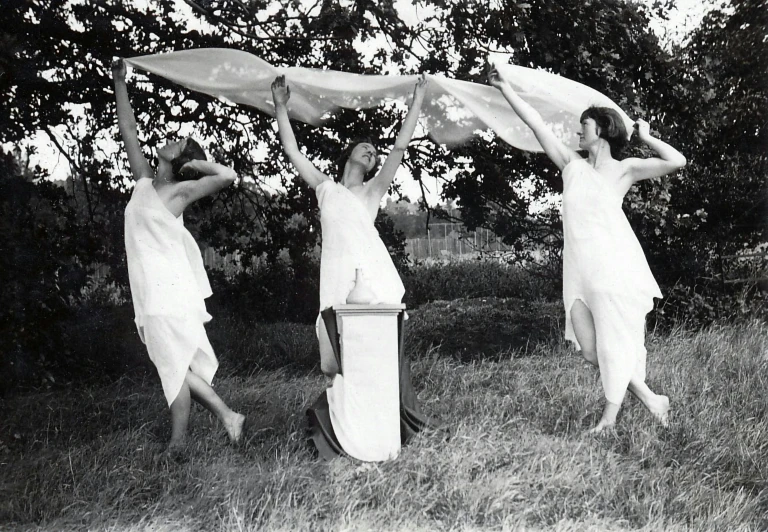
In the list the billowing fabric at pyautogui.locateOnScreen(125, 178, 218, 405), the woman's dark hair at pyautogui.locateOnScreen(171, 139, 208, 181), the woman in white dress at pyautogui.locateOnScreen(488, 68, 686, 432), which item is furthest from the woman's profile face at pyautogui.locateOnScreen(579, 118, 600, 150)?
the billowing fabric at pyautogui.locateOnScreen(125, 178, 218, 405)

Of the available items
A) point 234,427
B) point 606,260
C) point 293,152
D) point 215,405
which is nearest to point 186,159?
point 293,152

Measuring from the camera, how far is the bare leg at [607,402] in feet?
14.6

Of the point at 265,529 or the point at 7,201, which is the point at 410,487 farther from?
the point at 7,201

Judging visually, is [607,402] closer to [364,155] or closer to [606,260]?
[606,260]

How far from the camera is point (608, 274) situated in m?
4.44

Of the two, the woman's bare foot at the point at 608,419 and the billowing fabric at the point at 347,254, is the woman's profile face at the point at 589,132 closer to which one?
the billowing fabric at the point at 347,254

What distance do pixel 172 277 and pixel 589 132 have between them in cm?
296

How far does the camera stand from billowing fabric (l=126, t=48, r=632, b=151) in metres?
5.18

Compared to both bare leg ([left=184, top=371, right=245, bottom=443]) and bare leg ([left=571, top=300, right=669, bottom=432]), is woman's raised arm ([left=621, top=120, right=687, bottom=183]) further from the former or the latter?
bare leg ([left=184, top=371, right=245, bottom=443])

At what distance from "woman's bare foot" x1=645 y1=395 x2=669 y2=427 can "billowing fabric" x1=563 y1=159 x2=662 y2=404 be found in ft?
0.64

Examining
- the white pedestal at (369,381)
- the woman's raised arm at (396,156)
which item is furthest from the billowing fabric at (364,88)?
the white pedestal at (369,381)

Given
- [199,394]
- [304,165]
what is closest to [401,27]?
[304,165]

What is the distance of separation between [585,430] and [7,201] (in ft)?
14.9

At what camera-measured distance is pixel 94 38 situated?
626 centimetres
